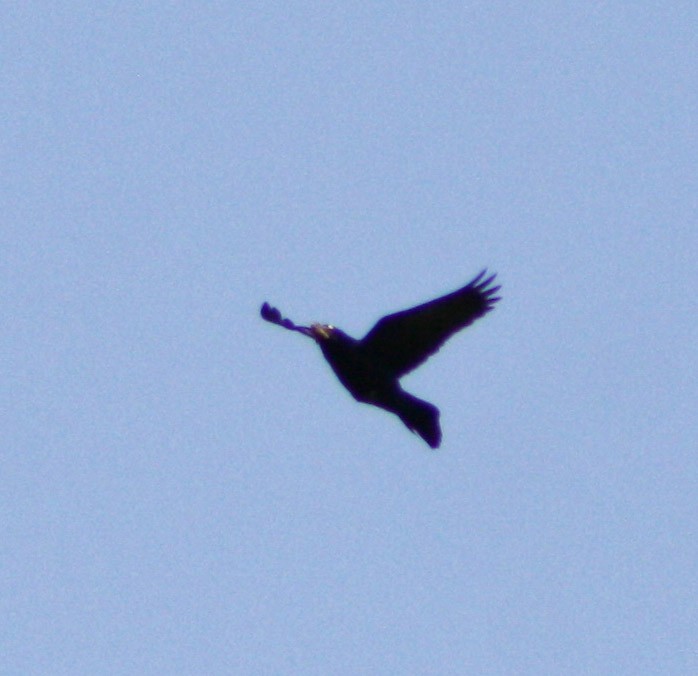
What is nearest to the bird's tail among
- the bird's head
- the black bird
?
the black bird

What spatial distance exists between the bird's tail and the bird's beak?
80 cm

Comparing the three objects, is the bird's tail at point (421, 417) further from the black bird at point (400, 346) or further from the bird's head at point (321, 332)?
the bird's head at point (321, 332)

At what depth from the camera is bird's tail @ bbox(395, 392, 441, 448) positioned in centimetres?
1091

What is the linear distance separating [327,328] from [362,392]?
0.58 metres

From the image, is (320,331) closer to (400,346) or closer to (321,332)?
(321,332)

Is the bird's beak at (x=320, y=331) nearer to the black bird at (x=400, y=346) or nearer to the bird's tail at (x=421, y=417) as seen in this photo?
the black bird at (x=400, y=346)

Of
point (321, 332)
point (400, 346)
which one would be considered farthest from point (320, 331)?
point (400, 346)

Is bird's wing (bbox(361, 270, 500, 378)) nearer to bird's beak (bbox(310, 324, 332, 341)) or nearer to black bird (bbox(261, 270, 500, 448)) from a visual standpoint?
black bird (bbox(261, 270, 500, 448))

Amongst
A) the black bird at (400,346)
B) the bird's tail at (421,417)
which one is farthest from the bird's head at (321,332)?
the bird's tail at (421,417)

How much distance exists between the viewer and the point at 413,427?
36.1ft

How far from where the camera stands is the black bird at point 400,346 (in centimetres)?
1082

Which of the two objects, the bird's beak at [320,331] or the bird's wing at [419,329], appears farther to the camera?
the bird's wing at [419,329]

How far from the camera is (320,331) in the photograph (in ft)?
35.0

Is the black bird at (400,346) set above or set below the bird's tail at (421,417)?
above
